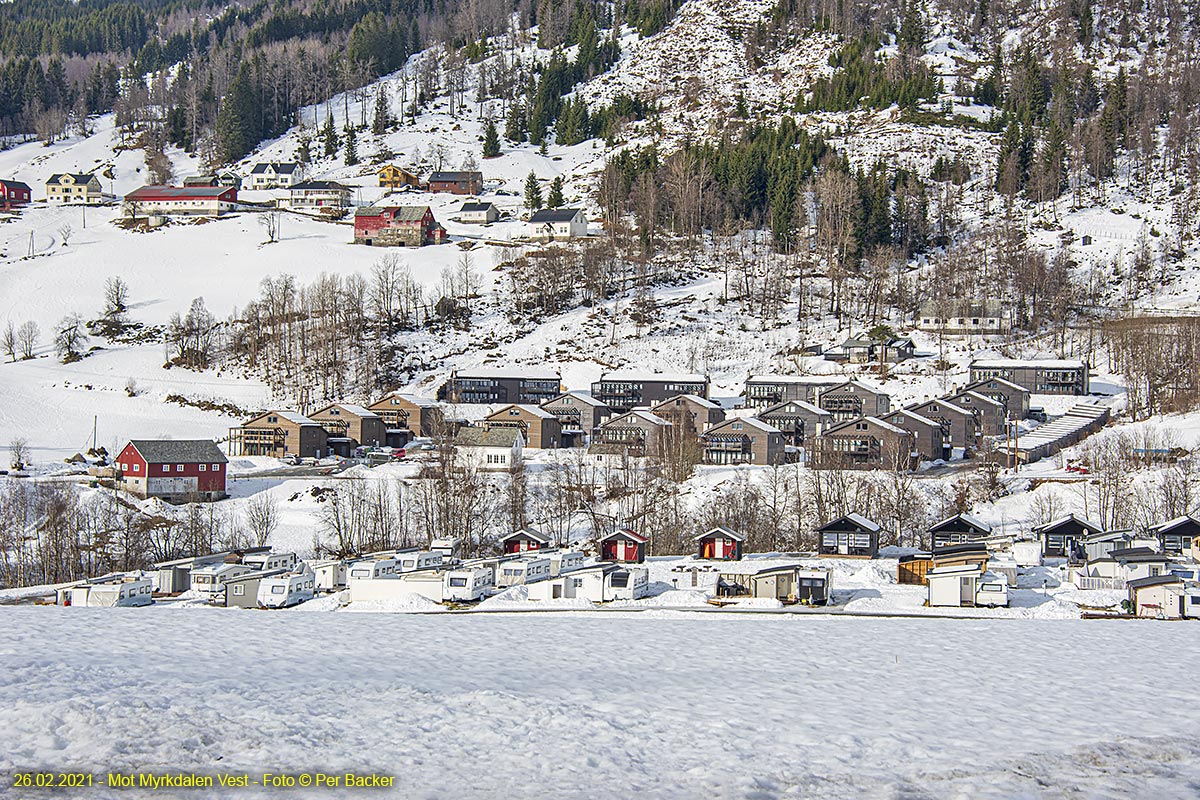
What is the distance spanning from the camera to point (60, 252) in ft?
314

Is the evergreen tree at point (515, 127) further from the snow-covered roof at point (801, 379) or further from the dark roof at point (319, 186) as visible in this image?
the snow-covered roof at point (801, 379)

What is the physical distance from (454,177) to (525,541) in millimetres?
81269

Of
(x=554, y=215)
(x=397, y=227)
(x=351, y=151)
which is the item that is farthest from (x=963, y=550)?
(x=351, y=151)

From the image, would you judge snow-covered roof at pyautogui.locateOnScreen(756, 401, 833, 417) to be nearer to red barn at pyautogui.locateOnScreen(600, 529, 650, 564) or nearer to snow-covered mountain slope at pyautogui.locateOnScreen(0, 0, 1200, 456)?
snow-covered mountain slope at pyautogui.locateOnScreen(0, 0, 1200, 456)

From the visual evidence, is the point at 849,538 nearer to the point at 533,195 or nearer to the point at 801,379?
the point at 801,379

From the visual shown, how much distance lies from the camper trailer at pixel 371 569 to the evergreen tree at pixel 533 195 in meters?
73.0


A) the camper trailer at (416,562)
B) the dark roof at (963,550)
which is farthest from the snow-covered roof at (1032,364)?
the camper trailer at (416,562)

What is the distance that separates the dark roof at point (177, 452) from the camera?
51500 millimetres

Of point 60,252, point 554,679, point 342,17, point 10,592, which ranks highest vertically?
point 342,17

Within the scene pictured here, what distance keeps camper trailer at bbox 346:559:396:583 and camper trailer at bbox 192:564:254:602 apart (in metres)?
3.61

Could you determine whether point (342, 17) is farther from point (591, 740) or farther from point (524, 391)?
point (591, 740)

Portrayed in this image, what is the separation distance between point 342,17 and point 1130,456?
6380 inches

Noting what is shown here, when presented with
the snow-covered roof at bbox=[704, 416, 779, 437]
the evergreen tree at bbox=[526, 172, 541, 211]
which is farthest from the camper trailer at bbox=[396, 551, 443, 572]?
the evergreen tree at bbox=[526, 172, 541, 211]

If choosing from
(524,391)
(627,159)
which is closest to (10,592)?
(524,391)
